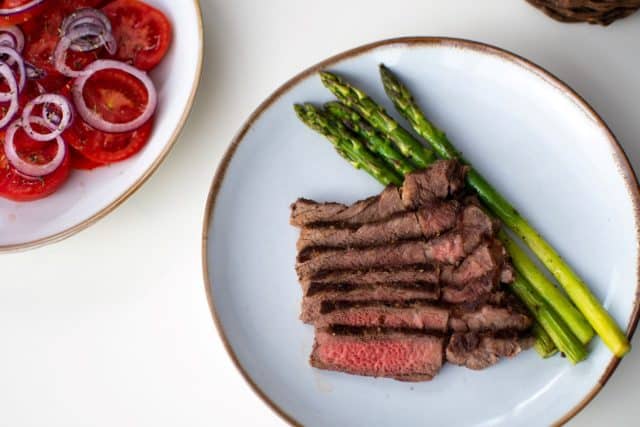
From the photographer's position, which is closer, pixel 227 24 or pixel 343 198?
pixel 343 198

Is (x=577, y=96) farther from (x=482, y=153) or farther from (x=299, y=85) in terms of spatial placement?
(x=299, y=85)

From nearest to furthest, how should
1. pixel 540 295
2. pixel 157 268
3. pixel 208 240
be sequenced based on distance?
pixel 540 295 → pixel 208 240 → pixel 157 268

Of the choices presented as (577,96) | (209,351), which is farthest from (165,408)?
(577,96)

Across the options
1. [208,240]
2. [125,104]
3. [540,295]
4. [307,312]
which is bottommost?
[540,295]

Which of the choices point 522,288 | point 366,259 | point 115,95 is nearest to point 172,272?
point 115,95

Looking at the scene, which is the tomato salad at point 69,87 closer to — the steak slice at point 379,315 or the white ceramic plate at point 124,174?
A: the white ceramic plate at point 124,174

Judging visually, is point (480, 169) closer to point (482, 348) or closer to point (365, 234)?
point (365, 234)

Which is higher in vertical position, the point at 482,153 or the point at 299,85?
the point at 299,85
